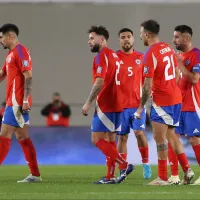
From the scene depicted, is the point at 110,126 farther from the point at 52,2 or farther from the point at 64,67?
the point at 64,67

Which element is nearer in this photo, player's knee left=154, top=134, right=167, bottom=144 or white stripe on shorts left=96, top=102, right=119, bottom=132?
player's knee left=154, top=134, right=167, bottom=144

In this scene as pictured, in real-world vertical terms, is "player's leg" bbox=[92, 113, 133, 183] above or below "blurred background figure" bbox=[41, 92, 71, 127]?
above

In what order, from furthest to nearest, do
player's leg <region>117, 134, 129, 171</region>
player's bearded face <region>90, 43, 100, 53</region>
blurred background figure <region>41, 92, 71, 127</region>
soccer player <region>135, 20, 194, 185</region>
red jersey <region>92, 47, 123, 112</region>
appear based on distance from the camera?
blurred background figure <region>41, 92, 71, 127</region>
player's leg <region>117, 134, 129, 171</region>
player's bearded face <region>90, 43, 100, 53</region>
red jersey <region>92, 47, 123, 112</region>
soccer player <region>135, 20, 194, 185</region>

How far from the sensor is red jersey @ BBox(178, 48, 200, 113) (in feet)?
34.2

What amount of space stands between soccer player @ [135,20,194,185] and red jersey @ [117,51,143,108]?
7.29 ft

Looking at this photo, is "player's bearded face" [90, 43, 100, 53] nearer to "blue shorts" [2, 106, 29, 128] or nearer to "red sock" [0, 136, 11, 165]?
"blue shorts" [2, 106, 29, 128]

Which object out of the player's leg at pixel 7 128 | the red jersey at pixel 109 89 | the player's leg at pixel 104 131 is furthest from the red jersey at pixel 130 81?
the player's leg at pixel 7 128

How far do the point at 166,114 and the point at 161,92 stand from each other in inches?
10.7

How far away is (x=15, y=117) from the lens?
10.8 m

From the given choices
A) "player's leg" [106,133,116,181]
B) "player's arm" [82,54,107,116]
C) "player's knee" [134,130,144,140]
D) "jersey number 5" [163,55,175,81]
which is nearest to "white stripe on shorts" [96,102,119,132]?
"player's leg" [106,133,116,181]

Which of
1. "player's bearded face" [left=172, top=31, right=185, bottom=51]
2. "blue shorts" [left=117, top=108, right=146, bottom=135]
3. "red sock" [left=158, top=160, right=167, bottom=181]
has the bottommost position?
"red sock" [left=158, top=160, right=167, bottom=181]

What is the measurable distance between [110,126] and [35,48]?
14.1 m

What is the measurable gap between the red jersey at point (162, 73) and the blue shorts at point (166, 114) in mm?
52

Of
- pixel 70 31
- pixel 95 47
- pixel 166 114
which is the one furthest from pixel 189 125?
pixel 70 31
